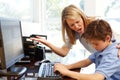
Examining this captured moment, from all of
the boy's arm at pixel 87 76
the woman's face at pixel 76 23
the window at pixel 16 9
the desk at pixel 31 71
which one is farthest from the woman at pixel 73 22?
the window at pixel 16 9

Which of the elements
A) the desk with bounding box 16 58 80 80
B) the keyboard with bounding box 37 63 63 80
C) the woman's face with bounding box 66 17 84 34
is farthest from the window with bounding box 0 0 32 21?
the keyboard with bounding box 37 63 63 80

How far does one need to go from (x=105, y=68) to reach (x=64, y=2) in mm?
1925

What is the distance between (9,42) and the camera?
1.40 m

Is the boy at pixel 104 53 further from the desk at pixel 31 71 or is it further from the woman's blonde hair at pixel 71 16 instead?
the woman's blonde hair at pixel 71 16

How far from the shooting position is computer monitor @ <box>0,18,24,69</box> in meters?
1.26

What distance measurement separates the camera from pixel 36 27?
278cm

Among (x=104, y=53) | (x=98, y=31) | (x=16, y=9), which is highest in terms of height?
(x=16, y=9)

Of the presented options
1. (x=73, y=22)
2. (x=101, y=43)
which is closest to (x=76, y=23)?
(x=73, y=22)

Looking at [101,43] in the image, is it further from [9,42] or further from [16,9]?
[16,9]

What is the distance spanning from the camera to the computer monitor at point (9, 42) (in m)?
1.26

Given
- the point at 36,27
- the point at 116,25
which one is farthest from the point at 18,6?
the point at 116,25

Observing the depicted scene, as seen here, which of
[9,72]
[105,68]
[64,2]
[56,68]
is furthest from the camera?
[64,2]

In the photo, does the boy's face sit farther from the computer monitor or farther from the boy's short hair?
the computer monitor

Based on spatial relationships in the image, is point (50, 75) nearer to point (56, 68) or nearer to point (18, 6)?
point (56, 68)
